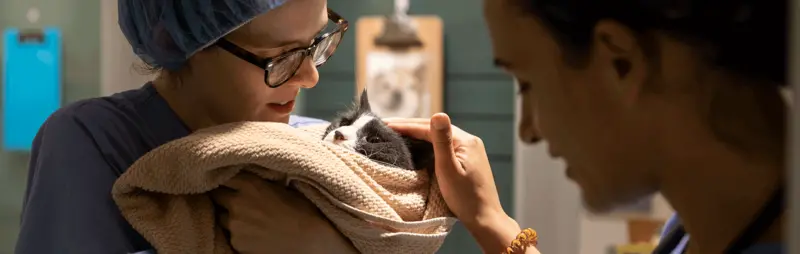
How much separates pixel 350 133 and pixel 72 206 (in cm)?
33

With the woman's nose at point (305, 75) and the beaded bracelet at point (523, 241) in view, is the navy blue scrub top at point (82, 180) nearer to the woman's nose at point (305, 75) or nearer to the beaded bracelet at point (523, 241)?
the woman's nose at point (305, 75)

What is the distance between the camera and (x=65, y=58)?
6.44ft

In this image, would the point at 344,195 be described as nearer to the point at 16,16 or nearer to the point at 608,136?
the point at 608,136

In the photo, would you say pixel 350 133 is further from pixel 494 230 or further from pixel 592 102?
pixel 592 102

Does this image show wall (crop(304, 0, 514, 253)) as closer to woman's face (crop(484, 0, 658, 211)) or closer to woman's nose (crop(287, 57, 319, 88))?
woman's nose (crop(287, 57, 319, 88))

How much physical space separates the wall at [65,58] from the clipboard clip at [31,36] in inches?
0.9

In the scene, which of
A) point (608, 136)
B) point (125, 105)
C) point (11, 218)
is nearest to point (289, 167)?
point (125, 105)

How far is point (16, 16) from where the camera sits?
1.98 metres

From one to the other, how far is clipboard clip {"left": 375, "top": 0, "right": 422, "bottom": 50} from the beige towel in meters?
1.24

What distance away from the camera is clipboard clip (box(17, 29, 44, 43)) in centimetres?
195

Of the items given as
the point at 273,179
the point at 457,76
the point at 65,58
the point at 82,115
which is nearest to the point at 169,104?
the point at 82,115

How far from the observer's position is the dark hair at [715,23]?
405mm

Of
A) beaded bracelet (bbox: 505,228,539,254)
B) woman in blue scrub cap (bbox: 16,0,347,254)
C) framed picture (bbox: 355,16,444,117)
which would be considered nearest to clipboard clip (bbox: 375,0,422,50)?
framed picture (bbox: 355,16,444,117)

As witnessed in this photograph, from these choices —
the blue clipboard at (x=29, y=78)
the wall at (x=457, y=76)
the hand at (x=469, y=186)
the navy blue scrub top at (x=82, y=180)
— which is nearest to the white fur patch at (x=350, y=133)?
the hand at (x=469, y=186)
